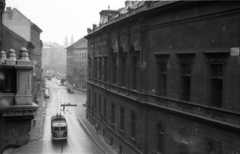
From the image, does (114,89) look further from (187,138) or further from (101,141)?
(187,138)

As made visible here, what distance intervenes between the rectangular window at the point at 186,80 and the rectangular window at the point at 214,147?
2971 mm

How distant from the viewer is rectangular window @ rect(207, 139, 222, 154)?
50.7ft

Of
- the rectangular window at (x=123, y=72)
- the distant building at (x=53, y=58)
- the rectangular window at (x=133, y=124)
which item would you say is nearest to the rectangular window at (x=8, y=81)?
the rectangular window at (x=133, y=124)

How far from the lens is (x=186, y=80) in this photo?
61.5 feet

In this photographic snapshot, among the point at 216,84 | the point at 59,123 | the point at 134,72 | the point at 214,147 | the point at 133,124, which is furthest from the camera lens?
the point at 59,123

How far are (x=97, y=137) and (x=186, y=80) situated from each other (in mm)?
19704

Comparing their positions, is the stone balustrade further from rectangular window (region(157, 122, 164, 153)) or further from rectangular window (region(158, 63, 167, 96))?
rectangular window (region(157, 122, 164, 153))

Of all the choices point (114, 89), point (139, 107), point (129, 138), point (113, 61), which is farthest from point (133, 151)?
point (113, 61)

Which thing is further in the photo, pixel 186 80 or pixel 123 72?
pixel 123 72

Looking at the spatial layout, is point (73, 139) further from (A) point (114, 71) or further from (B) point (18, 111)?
(B) point (18, 111)

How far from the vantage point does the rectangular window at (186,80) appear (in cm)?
1838

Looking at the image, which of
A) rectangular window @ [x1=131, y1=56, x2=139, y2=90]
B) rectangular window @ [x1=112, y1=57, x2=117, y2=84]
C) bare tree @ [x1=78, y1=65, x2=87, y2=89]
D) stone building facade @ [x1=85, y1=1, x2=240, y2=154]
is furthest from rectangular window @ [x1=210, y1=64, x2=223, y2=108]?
bare tree @ [x1=78, y1=65, x2=87, y2=89]

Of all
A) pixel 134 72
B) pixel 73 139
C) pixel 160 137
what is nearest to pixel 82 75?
pixel 73 139

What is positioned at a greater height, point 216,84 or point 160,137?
point 216,84
